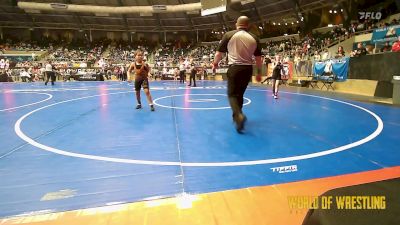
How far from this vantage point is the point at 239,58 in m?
4.97

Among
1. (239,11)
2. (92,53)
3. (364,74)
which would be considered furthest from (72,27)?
(364,74)

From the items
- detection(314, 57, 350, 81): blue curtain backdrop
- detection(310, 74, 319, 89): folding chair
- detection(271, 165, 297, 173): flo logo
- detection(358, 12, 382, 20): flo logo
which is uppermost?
detection(358, 12, 382, 20): flo logo

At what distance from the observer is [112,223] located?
215cm

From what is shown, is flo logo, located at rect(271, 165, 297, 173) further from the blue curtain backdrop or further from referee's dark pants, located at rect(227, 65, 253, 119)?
the blue curtain backdrop

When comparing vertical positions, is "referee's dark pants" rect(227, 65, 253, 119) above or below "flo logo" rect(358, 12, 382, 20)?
below

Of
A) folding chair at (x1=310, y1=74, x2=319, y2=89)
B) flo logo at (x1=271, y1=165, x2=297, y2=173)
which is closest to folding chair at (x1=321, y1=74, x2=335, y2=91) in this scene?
folding chair at (x1=310, y1=74, x2=319, y2=89)

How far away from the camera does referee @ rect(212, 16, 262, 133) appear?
193 inches

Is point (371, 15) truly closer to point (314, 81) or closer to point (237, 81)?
point (314, 81)

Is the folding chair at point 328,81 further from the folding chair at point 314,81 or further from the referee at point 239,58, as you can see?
the referee at point 239,58

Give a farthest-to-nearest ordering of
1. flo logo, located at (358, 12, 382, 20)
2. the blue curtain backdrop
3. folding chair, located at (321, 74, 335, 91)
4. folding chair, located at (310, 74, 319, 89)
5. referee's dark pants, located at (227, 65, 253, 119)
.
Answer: flo logo, located at (358, 12, 382, 20), folding chair, located at (310, 74, 319, 89), folding chair, located at (321, 74, 335, 91), the blue curtain backdrop, referee's dark pants, located at (227, 65, 253, 119)

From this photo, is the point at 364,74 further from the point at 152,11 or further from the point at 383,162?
the point at 152,11

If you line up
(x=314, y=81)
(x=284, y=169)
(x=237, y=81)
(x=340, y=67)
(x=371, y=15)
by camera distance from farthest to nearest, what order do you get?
(x=371, y=15) < (x=314, y=81) < (x=340, y=67) < (x=237, y=81) < (x=284, y=169)

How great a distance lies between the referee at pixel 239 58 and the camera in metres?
4.91

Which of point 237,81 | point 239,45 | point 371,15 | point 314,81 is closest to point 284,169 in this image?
point 237,81
